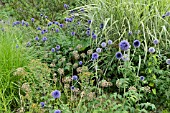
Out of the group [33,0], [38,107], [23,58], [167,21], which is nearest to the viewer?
[38,107]

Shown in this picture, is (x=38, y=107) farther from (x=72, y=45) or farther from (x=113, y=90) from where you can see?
(x=72, y=45)

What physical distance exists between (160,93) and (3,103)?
1.41 metres

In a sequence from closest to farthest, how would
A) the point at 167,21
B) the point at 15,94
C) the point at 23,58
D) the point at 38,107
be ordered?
the point at 38,107 → the point at 15,94 → the point at 23,58 → the point at 167,21

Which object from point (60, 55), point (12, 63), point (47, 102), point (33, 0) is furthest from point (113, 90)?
point (33, 0)

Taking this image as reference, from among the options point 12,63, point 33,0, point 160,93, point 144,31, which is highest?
point 33,0

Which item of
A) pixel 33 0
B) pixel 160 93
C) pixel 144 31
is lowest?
pixel 160 93

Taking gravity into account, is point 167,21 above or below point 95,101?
above

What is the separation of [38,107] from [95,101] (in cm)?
46

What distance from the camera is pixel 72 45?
10.6 feet

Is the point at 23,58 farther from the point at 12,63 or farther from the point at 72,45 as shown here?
the point at 72,45

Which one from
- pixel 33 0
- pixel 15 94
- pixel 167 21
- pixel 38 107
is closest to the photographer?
pixel 38 107

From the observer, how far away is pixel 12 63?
2754 mm

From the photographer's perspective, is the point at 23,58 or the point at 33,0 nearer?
the point at 23,58

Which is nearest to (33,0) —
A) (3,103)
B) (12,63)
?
(12,63)
